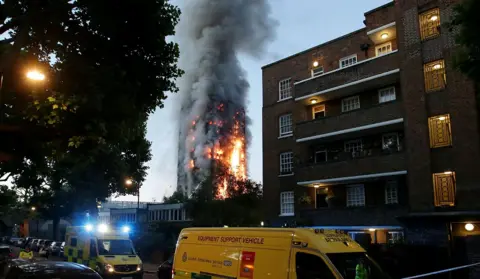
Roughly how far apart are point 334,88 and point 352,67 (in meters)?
1.69

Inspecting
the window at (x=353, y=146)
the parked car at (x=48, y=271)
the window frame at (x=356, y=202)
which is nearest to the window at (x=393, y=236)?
the window frame at (x=356, y=202)

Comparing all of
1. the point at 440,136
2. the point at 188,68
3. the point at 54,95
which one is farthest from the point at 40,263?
the point at 188,68

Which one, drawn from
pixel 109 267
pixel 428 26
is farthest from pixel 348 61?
pixel 109 267

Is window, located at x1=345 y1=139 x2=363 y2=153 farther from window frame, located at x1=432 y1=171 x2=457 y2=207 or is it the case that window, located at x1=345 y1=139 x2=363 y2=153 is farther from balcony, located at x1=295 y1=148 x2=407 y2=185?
window frame, located at x1=432 y1=171 x2=457 y2=207

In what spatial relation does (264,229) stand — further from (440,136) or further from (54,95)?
(440,136)

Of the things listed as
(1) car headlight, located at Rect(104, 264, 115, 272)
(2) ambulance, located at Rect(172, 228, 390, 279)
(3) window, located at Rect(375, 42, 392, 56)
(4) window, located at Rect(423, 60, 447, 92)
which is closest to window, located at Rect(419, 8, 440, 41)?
(4) window, located at Rect(423, 60, 447, 92)

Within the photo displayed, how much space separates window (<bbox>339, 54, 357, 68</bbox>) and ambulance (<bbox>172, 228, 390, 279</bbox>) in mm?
21299

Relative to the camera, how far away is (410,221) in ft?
73.8

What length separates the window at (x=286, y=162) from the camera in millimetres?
31922

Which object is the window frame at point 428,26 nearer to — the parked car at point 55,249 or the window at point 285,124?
the window at point 285,124

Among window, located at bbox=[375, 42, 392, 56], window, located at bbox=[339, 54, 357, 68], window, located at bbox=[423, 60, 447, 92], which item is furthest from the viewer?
window, located at bbox=[339, 54, 357, 68]

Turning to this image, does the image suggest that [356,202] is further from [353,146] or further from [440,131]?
[440,131]

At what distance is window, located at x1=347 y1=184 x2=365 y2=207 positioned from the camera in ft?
88.6

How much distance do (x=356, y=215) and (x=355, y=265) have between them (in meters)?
17.6
